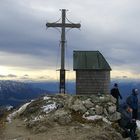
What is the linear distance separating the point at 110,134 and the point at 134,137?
139 cm

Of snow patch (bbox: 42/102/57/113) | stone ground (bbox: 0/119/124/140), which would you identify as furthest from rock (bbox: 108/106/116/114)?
snow patch (bbox: 42/102/57/113)

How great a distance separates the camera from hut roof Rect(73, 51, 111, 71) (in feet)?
120

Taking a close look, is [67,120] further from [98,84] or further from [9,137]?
[98,84]

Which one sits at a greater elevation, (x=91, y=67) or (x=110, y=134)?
(x=91, y=67)

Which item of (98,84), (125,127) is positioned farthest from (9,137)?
(98,84)

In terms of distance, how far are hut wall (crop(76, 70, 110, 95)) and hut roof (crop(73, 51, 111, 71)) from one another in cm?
39

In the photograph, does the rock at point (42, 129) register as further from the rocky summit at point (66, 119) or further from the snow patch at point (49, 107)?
the snow patch at point (49, 107)

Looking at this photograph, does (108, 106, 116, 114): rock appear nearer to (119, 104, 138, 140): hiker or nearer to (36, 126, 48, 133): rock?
(119, 104, 138, 140): hiker

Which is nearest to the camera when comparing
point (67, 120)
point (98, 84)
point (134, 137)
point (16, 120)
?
point (134, 137)

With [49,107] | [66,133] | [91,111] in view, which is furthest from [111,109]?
[66,133]

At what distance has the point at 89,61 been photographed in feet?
123

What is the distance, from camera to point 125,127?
2795 cm

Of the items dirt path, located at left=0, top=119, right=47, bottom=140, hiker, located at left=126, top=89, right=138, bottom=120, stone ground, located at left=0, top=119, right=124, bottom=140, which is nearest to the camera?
stone ground, located at left=0, top=119, right=124, bottom=140

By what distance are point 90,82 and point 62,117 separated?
752 centimetres
